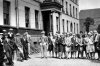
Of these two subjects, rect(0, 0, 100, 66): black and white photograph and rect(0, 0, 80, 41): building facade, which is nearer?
rect(0, 0, 100, 66): black and white photograph

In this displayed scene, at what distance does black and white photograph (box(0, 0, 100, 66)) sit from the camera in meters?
12.4

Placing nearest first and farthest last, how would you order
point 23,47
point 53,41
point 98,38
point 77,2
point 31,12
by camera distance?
1. point 98,38
2. point 23,47
3. point 53,41
4. point 31,12
5. point 77,2

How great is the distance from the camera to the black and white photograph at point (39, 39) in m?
12.4

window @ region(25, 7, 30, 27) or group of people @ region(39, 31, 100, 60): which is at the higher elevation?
window @ region(25, 7, 30, 27)

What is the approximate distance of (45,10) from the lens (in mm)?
24547

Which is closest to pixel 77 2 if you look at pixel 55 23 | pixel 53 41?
Answer: pixel 55 23

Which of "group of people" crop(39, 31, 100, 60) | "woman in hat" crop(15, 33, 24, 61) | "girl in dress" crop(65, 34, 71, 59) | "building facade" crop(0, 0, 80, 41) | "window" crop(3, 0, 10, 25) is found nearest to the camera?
"woman in hat" crop(15, 33, 24, 61)

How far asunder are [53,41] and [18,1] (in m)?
6.03

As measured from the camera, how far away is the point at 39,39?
1633 cm

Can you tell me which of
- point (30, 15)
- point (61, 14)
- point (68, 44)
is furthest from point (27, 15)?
point (61, 14)

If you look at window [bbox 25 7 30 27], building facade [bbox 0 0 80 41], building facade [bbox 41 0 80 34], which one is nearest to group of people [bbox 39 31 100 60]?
building facade [bbox 0 0 80 41]

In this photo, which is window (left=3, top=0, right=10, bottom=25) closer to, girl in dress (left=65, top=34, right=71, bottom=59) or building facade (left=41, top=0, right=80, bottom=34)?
girl in dress (left=65, top=34, right=71, bottom=59)

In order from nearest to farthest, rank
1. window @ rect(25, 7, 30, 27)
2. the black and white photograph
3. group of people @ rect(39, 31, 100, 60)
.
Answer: the black and white photograph → group of people @ rect(39, 31, 100, 60) → window @ rect(25, 7, 30, 27)

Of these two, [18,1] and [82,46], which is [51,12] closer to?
[18,1]
